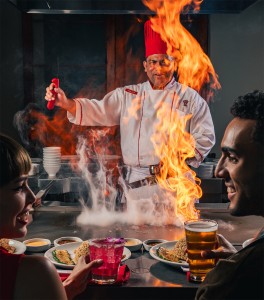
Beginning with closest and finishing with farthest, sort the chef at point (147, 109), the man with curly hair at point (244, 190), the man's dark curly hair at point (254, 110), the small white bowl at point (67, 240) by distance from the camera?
1. the man with curly hair at point (244, 190)
2. the man's dark curly hair at point (254, 110)
3. the small white bowl at point (67, 240)
4. the chef at point (147, 109)

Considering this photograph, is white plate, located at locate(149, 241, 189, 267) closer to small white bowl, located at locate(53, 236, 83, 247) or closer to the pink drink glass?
the pink drink glass

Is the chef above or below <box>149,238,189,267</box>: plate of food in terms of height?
above

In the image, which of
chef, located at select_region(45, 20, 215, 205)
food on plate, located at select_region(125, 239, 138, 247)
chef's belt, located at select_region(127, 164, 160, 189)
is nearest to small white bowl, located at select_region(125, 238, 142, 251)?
food on plate, located at select_region(125, 239, 138, 247)

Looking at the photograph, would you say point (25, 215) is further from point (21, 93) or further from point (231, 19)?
point (231, 19)

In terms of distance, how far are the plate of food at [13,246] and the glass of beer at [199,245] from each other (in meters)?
0.75

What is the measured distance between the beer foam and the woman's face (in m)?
0.61

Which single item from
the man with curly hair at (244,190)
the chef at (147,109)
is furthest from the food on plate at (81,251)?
the chef at (147,109)

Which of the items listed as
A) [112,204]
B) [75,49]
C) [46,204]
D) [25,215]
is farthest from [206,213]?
[75,49]

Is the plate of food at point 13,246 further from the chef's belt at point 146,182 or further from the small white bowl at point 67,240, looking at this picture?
the chef's belt at point 146,182

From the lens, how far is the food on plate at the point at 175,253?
174cm

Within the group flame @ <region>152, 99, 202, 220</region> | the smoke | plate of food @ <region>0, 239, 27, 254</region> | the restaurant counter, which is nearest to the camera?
the restaurant counter

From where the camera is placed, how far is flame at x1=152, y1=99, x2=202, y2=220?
2.63 meters

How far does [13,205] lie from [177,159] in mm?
2219

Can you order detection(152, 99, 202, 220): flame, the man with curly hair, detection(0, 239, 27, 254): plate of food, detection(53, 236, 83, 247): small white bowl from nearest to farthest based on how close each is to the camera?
1. the man with curly hair
2. detection(0, 239, 27, 254): plate of food
3. detection(53, 236, 83, 247): small white bowl
4. detection(152, 99, 202, 220): flame
